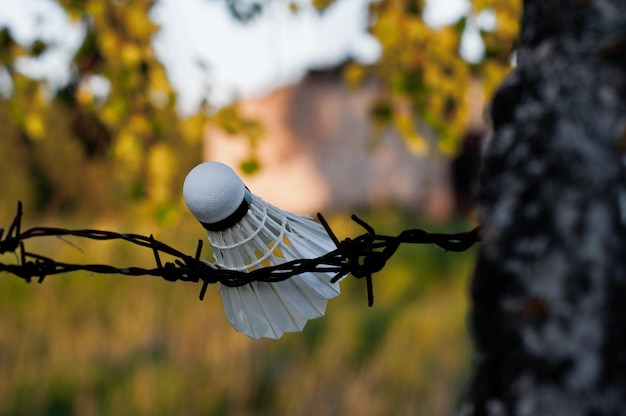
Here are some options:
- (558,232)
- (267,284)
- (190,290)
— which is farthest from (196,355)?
(558,232)

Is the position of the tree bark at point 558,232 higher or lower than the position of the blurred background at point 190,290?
lower

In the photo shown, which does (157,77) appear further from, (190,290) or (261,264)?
(190,290)

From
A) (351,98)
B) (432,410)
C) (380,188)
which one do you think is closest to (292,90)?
(351,98)

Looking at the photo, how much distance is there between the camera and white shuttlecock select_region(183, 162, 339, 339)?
794 millimetres

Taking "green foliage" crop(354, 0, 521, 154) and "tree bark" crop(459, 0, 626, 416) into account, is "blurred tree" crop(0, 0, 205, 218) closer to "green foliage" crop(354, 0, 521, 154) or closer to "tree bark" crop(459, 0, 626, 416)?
"green foliage" crop(354, 0, 521, 154)

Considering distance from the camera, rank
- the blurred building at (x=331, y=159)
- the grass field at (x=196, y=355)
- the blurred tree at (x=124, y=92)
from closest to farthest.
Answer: the blurred tree at (x=124, y=92) → the grass field at (x=196, y=355) → the blurred building at (x=331, y=159)

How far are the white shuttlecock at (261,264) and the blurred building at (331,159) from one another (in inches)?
376

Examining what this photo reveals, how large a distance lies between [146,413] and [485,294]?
7.92 feet

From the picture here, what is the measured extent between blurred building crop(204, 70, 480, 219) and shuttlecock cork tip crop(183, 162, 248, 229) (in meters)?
9.60

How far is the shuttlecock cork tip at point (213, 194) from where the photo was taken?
0.75 meters

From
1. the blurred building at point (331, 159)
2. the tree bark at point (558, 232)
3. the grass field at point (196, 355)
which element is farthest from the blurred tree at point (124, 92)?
the blurred building at point (331, 159)

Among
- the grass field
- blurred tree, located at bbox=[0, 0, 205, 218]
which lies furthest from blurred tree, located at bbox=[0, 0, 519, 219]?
the grass field

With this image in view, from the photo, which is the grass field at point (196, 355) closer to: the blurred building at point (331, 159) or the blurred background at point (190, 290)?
the blurred background at point (190, 290)

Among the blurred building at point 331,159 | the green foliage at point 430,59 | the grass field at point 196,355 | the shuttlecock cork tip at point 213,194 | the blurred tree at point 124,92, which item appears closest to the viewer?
the shuttlecock cork tip at point 213,194
